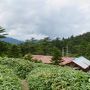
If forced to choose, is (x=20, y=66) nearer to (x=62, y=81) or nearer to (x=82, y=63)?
(x=62, y=81)

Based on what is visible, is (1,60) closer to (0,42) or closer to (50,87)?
(50,87)

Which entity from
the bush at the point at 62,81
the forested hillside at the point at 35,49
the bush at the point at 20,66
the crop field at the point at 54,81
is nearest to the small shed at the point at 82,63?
the forested hillside at the point at 35,49

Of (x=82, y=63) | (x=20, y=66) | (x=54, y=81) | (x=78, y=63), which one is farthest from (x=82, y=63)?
(x=54, y=81)

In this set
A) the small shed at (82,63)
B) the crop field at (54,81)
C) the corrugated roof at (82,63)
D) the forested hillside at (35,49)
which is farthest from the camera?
the forested hillside at (35,49)

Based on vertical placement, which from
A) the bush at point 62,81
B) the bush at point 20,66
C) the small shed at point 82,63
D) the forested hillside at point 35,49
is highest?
the forested hillside at point 35,49

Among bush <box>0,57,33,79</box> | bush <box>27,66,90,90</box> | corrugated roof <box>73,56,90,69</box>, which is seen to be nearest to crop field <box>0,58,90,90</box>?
bush <box>27,66,90,90</box>

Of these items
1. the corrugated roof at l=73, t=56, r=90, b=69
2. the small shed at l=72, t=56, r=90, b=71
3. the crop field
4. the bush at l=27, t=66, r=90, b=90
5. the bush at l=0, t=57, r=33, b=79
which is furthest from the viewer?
the corrugated roof at l=73, t=56, r=90, b=69

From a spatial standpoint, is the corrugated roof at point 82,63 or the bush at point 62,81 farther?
the corrugated roof at point 82,63

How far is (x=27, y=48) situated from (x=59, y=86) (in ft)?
203

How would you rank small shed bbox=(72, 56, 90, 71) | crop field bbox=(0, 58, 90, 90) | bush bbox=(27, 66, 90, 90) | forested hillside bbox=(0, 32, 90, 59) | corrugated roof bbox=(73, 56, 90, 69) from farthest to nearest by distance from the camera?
forested hillside bbox=(0, 32, 90, 59), corrugated roof bbox=(73, 56, 90, 69), small shed bbox=(72, 56, 90, 71), bush bbox=(27, 66, 90, 90), crop field bbox=(0, 58, 90, 90)

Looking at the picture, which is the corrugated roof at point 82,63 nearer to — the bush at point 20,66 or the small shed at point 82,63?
the small shed at point 82,63

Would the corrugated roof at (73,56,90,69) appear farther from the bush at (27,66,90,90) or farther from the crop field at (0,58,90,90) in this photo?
the bush at (27,66,90,90)

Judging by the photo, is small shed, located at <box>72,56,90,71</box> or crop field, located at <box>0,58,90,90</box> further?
small shed, located at <box>72,56,90,71</box>

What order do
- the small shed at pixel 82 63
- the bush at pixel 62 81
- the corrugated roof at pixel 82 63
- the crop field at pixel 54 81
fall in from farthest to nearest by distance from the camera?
1. the corrugated roof at pixel 82 63
2. the small shed at pixel 82 63
3. the bush at pixel 62 81
4. the crop field at pixel 54 81
